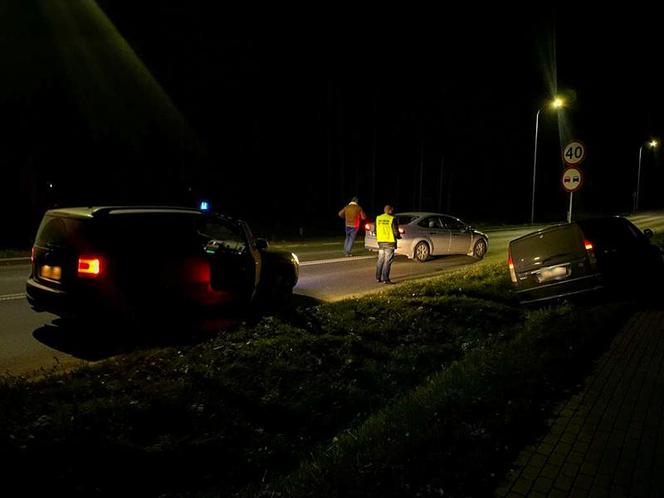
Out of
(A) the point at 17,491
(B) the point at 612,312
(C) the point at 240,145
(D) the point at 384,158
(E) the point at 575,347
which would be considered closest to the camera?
(A) the point at 17,491

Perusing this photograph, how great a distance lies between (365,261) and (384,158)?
50829 mm

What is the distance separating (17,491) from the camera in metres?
3.55

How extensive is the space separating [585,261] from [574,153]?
3720 millimetres

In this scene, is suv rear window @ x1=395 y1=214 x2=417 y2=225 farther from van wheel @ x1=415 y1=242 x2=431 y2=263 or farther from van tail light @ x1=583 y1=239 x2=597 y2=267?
van tail light @ x1=583 y1=239 x2=597 y2=267

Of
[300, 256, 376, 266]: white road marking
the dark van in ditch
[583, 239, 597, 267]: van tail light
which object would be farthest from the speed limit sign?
[300, 256, 376, 266]: white road marking

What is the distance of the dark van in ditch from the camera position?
8.44 m

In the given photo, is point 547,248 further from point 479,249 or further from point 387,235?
point 479,249

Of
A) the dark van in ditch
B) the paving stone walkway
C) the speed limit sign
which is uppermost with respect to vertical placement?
the speed limit sign

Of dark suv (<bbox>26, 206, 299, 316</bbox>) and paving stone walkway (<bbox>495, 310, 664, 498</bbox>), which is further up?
dark suv (<bbox>26, 206, 299, 316</bbox>)

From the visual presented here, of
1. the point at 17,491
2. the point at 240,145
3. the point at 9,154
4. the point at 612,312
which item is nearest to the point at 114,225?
the point at 17,491

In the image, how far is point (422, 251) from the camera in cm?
1573

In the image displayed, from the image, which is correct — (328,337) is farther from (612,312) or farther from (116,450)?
(612,312)

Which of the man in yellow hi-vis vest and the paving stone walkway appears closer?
the paving stone walkway

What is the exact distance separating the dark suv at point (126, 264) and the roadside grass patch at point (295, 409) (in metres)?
0.70
